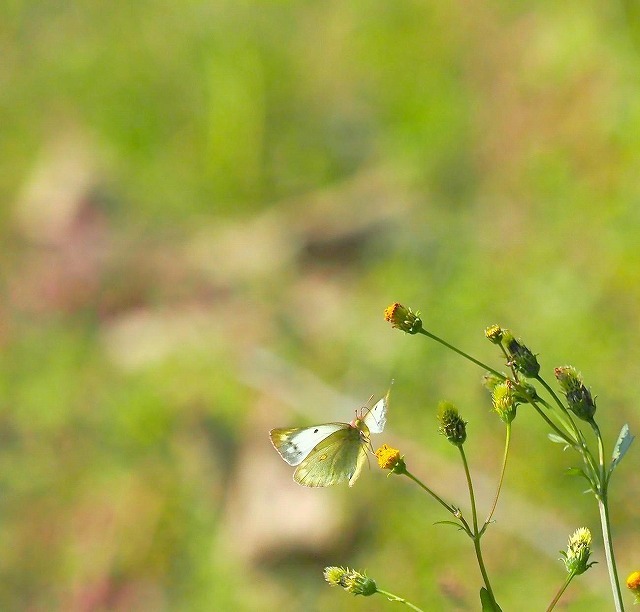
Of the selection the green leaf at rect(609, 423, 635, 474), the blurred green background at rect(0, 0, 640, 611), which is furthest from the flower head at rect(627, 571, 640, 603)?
the blurred green background at rect(0, 0, 640, 611)

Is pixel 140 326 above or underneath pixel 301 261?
underneath

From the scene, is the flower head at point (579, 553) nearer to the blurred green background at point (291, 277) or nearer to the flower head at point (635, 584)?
the flower head at point (635, 584)

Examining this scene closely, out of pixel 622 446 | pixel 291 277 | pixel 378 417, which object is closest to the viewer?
pixel 622 446

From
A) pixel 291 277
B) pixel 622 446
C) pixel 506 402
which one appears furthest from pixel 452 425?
pixel 291 277

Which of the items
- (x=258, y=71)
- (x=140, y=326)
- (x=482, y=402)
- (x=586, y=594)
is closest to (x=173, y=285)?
(x=140, y=326)

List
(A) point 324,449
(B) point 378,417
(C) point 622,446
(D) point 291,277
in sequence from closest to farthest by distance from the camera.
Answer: (C) point 622,446, (B) point 378,417, (A) point 324,449, (D) point 291,277

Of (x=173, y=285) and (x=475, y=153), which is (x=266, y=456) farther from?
(x=475, y=153)

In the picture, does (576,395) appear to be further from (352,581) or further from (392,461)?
(352,581)
